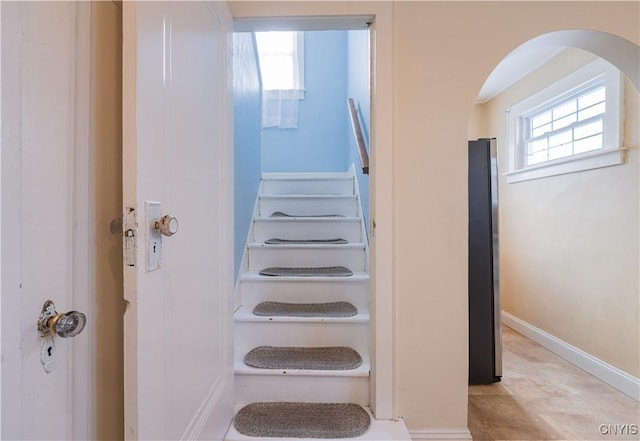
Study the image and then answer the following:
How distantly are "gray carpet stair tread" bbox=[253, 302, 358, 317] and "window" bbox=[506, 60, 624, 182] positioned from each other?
6.39 ft

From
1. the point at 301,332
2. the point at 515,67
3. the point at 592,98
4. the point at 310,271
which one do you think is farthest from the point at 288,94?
the point at 301,332

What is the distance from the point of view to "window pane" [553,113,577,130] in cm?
234

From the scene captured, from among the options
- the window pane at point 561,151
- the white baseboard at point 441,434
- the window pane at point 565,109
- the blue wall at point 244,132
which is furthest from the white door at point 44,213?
the window pane at point 565,109

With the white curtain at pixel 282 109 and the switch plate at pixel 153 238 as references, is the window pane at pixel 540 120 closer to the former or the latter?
the white curtain at pixel 282 109

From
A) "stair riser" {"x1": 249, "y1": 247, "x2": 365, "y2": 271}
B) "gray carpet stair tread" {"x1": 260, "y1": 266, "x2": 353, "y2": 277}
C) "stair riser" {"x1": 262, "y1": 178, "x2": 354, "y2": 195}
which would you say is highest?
"stair riser" {"x1": 262, "y1": 178, "x2": 354, "y2": 195}

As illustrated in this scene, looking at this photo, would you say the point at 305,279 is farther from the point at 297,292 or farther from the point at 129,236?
the point at 129,236

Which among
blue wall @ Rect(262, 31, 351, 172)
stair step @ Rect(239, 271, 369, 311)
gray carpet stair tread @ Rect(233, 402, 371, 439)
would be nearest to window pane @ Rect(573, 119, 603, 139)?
stair step @ Rect(239, 271, 369, 311)

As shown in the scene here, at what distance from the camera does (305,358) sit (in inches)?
57.7

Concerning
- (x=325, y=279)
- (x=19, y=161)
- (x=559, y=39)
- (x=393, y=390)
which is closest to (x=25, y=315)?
(x=19, y=161)

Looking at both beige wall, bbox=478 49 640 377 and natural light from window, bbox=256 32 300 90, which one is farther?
natural light from window, bbox=256 32 300 90

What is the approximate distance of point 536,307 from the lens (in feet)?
8.22

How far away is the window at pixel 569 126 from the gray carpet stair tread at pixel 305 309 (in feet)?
6.39

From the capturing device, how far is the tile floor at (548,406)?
1.43 m

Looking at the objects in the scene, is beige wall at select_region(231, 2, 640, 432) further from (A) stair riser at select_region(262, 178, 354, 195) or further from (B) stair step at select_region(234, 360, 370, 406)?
(A) stair riser at select_region(262, 178, 354, 195)
